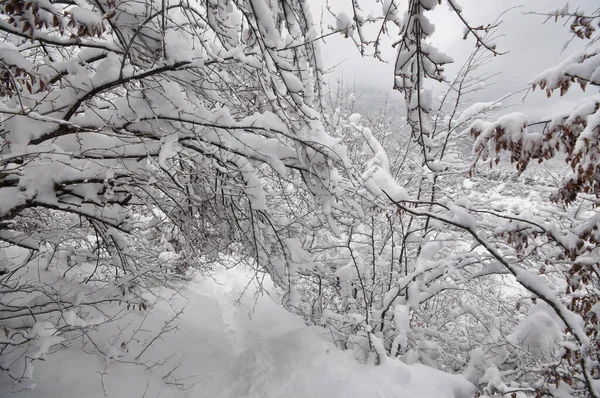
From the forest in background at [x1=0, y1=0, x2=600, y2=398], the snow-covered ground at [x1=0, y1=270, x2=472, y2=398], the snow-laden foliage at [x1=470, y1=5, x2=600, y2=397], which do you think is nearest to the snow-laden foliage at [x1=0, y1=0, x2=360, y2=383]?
the forest in background at [x1=0, y1=0, x2=600, y2=398]

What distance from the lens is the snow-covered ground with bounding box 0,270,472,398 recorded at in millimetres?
3572

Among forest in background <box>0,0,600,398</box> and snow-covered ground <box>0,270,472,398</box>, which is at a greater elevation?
Answer: forest in background <box>0,0,600,398</box>

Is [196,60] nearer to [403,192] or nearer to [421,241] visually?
[403,192]

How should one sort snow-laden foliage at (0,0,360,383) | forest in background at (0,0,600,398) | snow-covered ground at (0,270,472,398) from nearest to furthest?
forest in background at (0,0,600,398) < snow-laden foliage at (0,0,360,383) < snow-covered ground at (0,270,472,398)

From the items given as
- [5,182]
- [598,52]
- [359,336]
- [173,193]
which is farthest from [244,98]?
[359,336]

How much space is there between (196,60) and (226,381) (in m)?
5.04

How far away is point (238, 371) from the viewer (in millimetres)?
5305

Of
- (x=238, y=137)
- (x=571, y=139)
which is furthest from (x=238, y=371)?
(x=571, y=139)

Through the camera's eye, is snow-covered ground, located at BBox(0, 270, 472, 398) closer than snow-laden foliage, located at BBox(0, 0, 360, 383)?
No

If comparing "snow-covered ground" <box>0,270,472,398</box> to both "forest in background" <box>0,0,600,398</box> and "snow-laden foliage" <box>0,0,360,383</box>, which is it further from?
"snow-laden foliage" <box>0,0,360,383</box>

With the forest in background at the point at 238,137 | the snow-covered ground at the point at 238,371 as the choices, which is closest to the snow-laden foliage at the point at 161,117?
the forest in background at the point at 238,137

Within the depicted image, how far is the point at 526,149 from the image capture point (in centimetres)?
193

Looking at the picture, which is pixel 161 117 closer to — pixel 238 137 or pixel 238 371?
pixel 238 137

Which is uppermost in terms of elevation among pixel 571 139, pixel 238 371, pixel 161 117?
pixel 571 139
